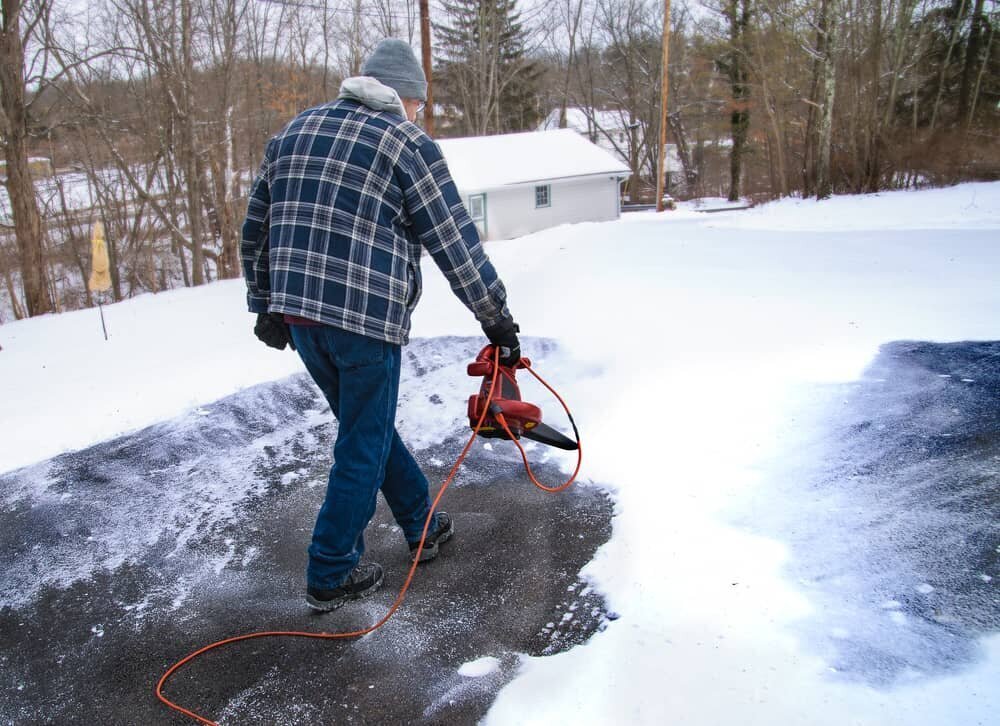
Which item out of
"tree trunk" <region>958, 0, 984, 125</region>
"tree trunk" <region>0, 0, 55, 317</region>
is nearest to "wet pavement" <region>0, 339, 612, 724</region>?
"tree trunk" <region>0, 0, 55, 317</region>

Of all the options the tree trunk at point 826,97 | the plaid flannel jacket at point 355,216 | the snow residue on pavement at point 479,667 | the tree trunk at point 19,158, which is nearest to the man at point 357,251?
the plaid flannel jacket at point 355,216

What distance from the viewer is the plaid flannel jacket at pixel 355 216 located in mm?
2311

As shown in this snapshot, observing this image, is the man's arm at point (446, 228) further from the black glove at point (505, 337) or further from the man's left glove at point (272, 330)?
the man's left glove at point (272, 330)

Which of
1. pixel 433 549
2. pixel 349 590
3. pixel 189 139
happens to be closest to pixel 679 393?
pixel 433 549

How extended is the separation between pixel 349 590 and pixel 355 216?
1.34 metres

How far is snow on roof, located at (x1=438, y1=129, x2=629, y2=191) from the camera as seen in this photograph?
25375mm

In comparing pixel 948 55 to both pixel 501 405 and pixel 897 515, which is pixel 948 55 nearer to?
pixel 897 515

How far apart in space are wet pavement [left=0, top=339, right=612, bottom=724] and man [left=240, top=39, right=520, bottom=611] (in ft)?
1.04

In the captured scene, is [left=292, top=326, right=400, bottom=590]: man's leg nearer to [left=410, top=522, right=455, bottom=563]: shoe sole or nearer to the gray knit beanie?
[left=410, top=522, right=455, bottom=563]: shoe sole

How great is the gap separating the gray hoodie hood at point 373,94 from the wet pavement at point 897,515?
2.02 meters

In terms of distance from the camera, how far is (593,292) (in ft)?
20.2

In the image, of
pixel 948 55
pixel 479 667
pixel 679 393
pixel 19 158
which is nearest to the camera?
pixel 479 667

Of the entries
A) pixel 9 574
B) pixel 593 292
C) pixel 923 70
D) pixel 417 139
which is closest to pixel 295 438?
pixel 9 574

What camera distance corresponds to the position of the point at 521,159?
2698cm
